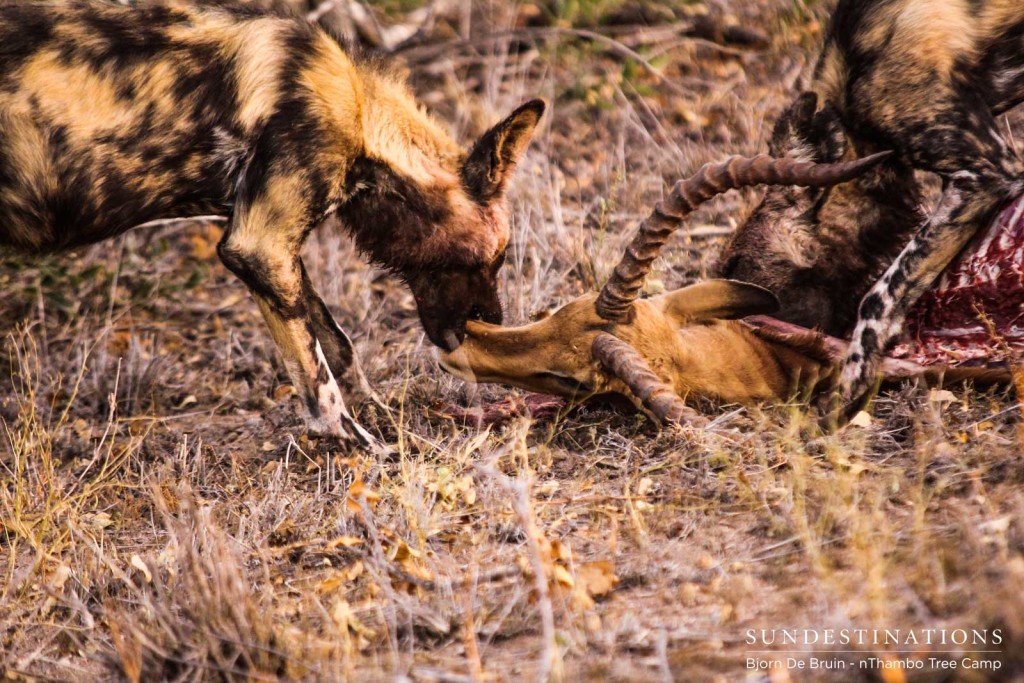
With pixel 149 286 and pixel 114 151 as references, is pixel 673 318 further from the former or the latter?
pixel 149 286

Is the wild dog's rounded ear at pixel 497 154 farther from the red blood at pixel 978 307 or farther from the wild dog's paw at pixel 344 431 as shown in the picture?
the red blood at pixel 978 307

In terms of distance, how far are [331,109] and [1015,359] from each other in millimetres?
2505

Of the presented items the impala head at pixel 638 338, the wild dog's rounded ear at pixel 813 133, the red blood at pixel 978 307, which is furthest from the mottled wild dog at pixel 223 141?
the red blood at pixel 978 307

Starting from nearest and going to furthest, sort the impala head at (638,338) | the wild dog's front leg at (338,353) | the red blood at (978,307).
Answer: the impala head at (638,338) < the red blood at (978,307) < the wild dog's front leg at (338,353)

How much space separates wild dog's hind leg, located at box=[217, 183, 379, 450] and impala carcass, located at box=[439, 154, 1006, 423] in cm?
46

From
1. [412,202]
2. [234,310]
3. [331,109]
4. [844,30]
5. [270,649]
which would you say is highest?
[844,30]

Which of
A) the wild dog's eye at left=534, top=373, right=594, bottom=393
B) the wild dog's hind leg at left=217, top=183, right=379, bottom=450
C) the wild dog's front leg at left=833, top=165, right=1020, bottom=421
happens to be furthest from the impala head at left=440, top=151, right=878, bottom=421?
the wild dog's hind leg at left=217, top=183, right=379, bottom=450

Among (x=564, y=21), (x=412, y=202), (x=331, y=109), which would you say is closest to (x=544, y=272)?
(x=412, y=202)

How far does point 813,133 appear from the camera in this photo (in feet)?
14.3

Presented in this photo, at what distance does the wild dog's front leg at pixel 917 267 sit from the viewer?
400 cm

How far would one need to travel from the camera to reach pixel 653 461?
12.6 ft

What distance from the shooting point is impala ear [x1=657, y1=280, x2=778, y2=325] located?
416 cm

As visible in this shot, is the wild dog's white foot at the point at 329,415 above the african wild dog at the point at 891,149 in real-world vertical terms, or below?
below

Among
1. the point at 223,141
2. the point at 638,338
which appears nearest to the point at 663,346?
the point at 638,338
